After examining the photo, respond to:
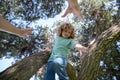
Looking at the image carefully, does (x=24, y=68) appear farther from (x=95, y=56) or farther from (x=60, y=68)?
(x=95, y=56)

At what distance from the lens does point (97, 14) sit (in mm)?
13961

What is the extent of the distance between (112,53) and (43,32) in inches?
130

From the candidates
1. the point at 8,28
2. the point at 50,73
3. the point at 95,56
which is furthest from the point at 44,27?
the point at 8,28

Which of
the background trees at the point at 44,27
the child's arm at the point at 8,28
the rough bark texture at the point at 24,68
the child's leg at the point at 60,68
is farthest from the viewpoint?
the background trees at the point at 44,27

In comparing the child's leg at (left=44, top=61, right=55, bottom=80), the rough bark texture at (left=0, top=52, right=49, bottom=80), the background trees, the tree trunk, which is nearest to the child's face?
the child's leg at (left=44, top=61, right=55, bottom=80)

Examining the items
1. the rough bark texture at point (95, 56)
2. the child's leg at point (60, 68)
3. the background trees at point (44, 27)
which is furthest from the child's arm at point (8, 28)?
the background trees at point (44, 27)

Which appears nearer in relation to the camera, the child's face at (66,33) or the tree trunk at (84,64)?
the child's face at (66,33)

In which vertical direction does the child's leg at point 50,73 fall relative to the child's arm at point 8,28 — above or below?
below

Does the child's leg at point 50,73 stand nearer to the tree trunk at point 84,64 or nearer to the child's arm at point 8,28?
the tree trunk at point 84,64

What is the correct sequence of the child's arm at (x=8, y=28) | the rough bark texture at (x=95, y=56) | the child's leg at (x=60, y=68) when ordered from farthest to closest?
the rough bark texture at (x=95, y=56)
the child's leg at (x=60, y=68)
the child's arm at (x=8, y=28)

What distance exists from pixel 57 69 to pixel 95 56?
135 centimetres

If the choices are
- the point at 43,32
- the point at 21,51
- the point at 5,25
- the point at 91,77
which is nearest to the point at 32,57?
the point at 91,77

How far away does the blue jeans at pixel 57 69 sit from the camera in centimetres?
415

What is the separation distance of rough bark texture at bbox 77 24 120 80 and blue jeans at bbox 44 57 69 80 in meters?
0.87
